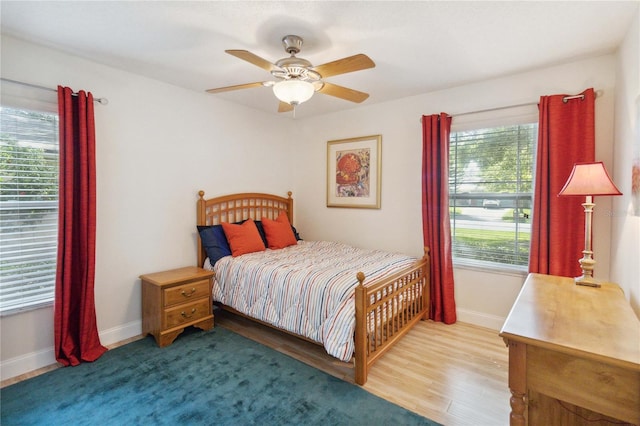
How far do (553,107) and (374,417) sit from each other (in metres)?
2.79

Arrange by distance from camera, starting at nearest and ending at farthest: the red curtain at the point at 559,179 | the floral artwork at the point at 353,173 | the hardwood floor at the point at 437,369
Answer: the hardwood floor at the point at 437,369, the red curtain at the point at 559,179, the floral artwork at the point at 353,173

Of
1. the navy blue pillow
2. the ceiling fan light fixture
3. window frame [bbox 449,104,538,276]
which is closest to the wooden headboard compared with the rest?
the navy blue pillow

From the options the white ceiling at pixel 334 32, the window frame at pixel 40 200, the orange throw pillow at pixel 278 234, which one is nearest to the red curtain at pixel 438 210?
the white ceiling at pixel 334 32

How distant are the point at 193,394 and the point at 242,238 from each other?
5.31 feet

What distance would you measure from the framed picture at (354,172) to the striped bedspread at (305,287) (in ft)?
2.47

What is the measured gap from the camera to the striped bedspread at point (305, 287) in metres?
2.24

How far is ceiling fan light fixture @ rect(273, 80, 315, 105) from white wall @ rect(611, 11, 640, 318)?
1.93m

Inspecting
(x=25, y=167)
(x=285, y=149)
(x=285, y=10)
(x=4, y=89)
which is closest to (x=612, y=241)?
(x=285, y=10)

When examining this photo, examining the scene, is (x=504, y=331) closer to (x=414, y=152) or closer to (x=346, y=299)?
(x=346, y=299)

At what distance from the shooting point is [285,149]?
4566mm

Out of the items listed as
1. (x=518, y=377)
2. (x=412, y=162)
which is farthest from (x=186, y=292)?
(x=412, y=162)

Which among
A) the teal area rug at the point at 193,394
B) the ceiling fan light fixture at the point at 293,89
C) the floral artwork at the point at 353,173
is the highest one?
the ceiling fan light fixture at the point at 293,89

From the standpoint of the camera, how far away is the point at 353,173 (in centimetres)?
401

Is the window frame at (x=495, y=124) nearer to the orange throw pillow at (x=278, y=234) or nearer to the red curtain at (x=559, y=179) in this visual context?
the red curtain at (x=559, y=179)
